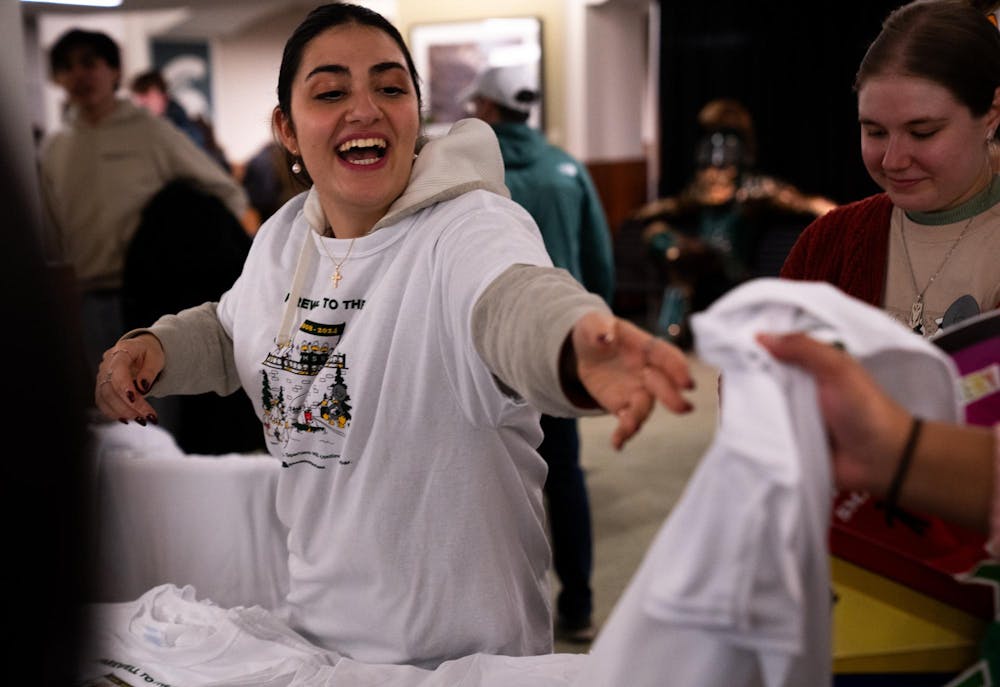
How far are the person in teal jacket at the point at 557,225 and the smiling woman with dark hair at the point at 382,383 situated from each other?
1.43 m

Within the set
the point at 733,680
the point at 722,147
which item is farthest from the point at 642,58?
the point at 733,680

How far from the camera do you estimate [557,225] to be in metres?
2.97

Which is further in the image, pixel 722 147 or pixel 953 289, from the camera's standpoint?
pixel 722 147

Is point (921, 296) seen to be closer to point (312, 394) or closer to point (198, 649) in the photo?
point (312, 394)

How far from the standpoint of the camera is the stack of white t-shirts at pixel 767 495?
0.81m

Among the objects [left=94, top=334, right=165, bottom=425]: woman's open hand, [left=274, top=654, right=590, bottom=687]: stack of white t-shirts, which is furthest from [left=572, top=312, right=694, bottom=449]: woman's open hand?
[left=94, top=334, right=165, bottom=425]: woman's open hand

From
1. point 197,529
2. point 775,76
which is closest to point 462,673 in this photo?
point 197,529

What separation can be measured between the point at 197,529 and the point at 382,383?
33.4 inches

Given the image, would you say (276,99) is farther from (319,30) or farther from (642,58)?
(642,58)

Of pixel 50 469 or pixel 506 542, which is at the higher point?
pixel 50 469

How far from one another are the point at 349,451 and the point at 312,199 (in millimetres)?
387

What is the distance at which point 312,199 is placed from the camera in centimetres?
155

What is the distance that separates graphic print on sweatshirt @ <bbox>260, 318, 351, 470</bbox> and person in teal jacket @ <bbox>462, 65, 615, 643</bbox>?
1.55 m

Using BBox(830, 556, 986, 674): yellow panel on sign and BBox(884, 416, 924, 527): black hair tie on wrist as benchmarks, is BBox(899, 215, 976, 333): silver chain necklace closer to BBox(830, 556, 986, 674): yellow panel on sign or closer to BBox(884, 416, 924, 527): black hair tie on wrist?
BBox(830, 556, 986, 674): yellow panel on sign
